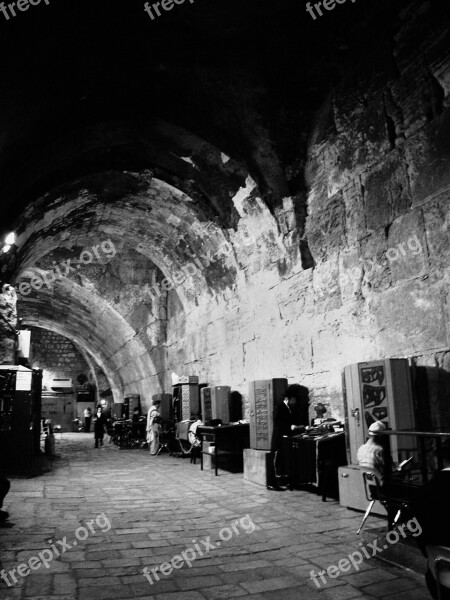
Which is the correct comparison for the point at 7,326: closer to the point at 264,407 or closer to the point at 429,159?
the point at 264,407

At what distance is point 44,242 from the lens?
12.7 m

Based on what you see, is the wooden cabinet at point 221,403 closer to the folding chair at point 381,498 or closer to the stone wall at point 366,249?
the stone wall at point 366,249

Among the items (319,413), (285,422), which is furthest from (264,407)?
(319,413)

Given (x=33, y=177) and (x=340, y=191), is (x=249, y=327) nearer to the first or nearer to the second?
(x=340, y=191)

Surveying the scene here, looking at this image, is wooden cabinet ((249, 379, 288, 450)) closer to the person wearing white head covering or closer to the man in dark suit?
the man in dark suit

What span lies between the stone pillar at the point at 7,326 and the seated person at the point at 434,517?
9.89m

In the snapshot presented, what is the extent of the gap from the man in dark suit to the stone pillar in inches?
253

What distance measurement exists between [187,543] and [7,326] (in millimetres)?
7804

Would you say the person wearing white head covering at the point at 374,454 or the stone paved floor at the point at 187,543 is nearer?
the stone paved floor at the point at 187,543

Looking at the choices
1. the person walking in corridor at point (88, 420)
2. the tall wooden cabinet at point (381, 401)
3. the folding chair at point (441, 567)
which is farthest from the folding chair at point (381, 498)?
the person walking in corridor at point (88, 420)

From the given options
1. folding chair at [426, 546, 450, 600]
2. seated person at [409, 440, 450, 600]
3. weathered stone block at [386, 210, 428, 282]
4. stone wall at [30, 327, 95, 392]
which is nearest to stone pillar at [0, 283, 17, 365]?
weathered stone block at [386, 210, 428, 282]

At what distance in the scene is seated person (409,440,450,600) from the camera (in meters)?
2.47

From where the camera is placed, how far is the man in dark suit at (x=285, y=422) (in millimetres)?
7445

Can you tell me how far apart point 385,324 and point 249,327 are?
409 centimetres
